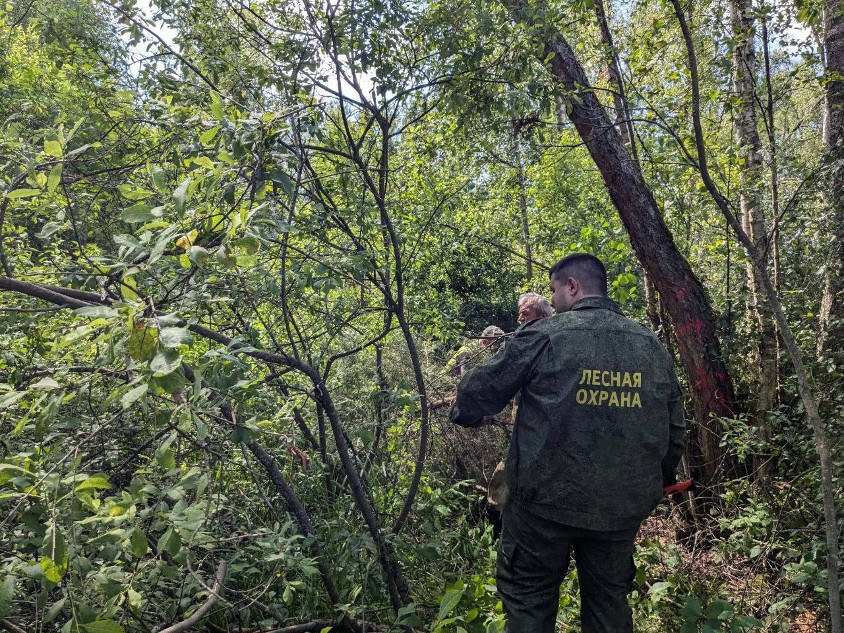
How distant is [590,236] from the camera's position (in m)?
5.09

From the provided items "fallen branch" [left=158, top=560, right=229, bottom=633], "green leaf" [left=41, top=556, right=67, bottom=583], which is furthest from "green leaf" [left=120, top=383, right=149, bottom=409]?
"fallen branch" [left=158, top=560, right=229, bottom=633]

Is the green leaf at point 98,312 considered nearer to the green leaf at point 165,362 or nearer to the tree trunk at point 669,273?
the green leaf at point 165,362

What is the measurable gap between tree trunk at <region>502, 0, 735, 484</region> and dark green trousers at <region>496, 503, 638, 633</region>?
2299 millimetres

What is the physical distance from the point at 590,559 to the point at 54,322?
3068mm

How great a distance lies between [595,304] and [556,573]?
4.02 feet

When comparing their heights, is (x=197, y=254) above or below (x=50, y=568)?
above

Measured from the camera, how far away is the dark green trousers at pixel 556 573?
7.98ft

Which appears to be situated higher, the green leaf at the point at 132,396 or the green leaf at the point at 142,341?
the green leaf at the point at 142,341

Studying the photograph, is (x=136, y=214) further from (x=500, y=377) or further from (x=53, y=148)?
(x=500, y=377)

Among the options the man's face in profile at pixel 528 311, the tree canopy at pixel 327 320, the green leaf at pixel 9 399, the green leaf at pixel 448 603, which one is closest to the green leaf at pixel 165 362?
the tree canopy at pixel 327 320

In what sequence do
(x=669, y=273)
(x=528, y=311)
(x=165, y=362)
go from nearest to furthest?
(x=165, y=362)
(x=528, y=311)
(x=669, y=273)

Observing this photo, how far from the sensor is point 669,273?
178 inches

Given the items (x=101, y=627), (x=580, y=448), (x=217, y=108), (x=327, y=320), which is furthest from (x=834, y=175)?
(x=101, y=627)

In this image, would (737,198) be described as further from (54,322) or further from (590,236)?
(54,322)
